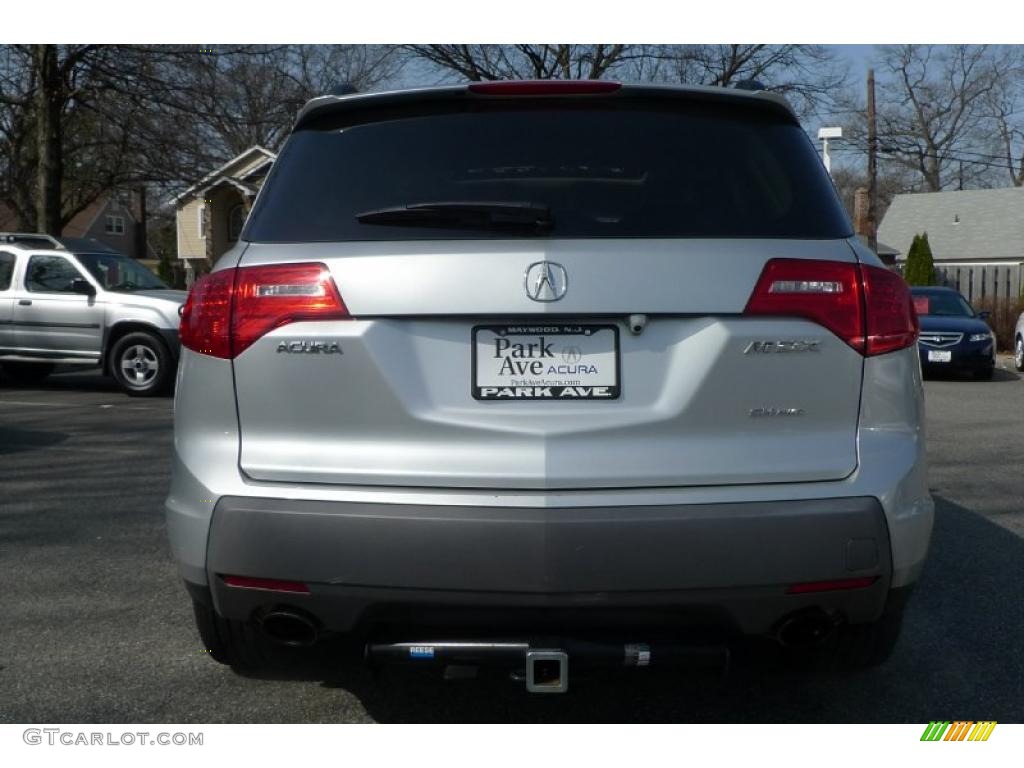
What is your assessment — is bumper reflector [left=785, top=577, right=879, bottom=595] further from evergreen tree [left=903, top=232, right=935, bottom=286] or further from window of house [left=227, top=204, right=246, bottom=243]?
window of house [left=227, top=204, right=246, bottom=243]

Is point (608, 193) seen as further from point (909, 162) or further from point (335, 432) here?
point (909, 162)

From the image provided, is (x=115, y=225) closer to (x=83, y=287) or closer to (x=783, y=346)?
(x=83, y=287)

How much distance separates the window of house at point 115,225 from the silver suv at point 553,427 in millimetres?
83760

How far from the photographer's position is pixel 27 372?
1574 centimetres

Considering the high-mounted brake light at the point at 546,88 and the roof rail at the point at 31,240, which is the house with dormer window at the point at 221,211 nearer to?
the roof rail at the point at 31,240

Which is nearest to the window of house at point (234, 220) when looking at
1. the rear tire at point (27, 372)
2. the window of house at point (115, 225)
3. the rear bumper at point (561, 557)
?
the window of house at point (115, 225)

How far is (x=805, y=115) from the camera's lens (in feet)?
126

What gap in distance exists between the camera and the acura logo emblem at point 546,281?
2.96 metres

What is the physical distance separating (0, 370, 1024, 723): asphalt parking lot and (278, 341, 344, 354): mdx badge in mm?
1281

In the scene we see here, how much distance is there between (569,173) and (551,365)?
58cm

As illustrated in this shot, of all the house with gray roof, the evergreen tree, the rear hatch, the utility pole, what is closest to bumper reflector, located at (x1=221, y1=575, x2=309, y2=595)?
the rear hatch

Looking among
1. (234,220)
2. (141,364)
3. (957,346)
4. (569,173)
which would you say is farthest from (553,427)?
(234,220)
